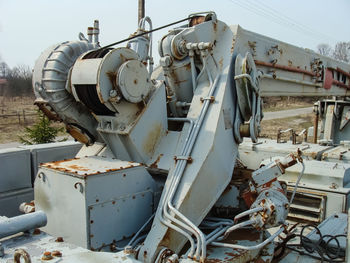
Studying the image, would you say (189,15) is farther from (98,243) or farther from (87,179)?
(98,243)

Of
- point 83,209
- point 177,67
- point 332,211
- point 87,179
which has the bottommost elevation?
point 332,211

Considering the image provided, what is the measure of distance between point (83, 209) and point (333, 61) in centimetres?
507

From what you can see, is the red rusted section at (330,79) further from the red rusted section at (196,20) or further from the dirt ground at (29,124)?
the dirt ground at (29,124)

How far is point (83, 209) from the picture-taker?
297 cm

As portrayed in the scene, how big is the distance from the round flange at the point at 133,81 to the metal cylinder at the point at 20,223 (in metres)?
1.39

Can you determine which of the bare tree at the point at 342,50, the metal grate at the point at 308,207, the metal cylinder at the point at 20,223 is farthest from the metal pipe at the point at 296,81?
the bare tree at the point at 342,50

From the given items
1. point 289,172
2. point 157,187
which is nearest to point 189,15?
point 157,187

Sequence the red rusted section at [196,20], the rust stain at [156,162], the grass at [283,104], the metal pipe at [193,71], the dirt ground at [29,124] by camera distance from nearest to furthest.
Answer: the rust stain at [156,162] < the metal pipe at [193,71] < the red rusted section at [196,20] < the dirt ground at [29,124] < the grass at [283,104]

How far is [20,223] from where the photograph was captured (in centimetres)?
224

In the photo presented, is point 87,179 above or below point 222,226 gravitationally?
above

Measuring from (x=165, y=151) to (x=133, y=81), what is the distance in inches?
29.9

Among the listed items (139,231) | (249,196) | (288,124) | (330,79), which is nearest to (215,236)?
(249,196)

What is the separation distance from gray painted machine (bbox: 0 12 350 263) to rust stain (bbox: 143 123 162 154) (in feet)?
0.04

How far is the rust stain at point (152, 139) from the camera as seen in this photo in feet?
12.2
